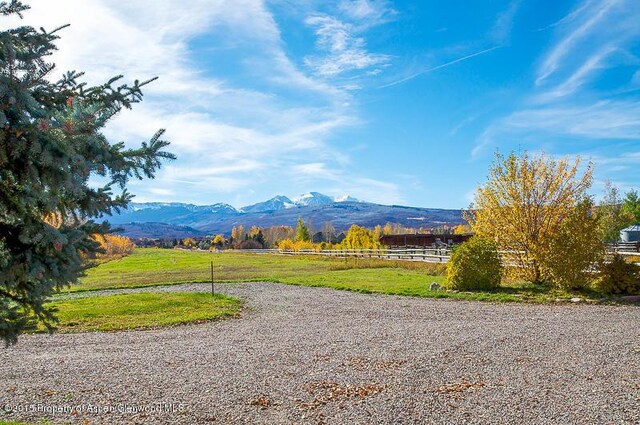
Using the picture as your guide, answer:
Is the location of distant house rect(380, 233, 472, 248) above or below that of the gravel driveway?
A: above

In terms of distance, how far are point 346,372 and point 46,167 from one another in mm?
5737

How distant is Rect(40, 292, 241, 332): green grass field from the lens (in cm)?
1366

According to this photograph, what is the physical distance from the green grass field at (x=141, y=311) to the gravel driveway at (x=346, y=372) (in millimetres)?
1474

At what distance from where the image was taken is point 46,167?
345 centimetres

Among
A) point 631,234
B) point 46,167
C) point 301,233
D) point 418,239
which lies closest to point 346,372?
point 46,167

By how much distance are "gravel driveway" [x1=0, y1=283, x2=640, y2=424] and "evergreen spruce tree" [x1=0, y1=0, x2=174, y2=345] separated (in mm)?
2858

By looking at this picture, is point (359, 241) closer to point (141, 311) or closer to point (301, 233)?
point (301, 233)

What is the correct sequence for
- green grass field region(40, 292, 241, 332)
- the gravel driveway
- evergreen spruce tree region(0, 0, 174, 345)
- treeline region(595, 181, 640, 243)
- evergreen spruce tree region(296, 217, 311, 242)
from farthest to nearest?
evergreen spruce tree region(296, 217, 311, 242) → treeline region(595, 181, 640, 243) → green grass field region(40, 292, 241, 332) → the gravel driveway → evergreen spruce tree region(0, 0, 174, 345)

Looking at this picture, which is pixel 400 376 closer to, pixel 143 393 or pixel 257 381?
pixel 257 381

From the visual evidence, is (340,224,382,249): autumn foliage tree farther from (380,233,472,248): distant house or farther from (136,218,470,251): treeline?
(380,233,472,248): distant house

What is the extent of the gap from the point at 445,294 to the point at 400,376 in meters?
10.7

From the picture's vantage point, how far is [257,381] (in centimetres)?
742

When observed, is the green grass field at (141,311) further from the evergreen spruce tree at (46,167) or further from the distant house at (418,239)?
the distant house at (418,239)

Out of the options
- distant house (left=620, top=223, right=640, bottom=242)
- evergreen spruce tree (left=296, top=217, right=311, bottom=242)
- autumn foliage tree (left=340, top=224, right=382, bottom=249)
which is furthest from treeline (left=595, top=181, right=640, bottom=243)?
evergreen spruce tree (left=296, top=217, right=311, bottom=242)
